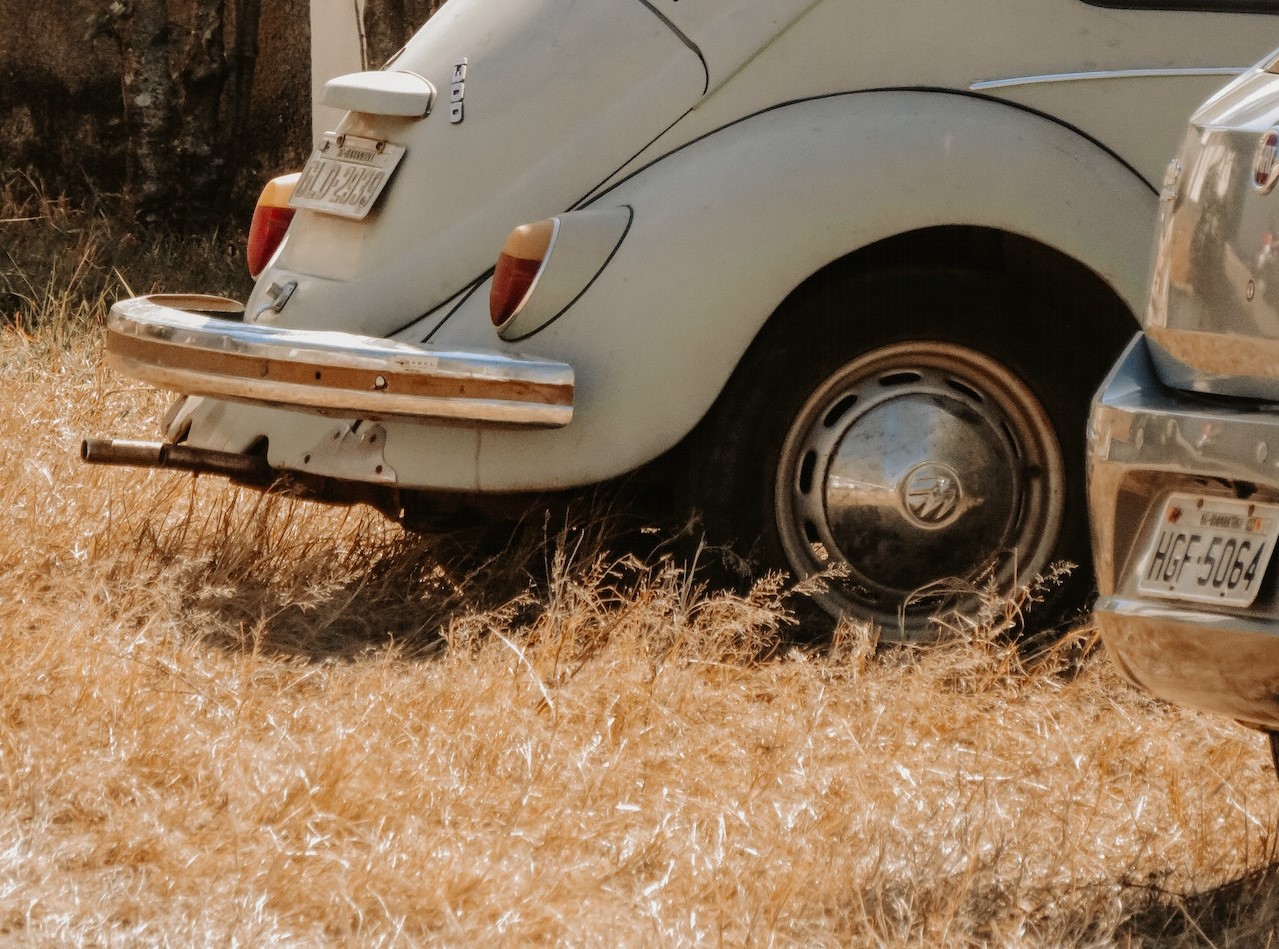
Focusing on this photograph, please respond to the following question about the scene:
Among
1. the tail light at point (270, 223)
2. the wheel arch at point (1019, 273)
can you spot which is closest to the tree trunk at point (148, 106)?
the tail light at point (270, 223)

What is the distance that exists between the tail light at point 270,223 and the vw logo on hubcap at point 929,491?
5.59 ft

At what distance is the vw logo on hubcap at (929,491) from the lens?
13.2ft

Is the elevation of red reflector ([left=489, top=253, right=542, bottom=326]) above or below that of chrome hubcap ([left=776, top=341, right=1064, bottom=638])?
above

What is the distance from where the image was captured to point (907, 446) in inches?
158

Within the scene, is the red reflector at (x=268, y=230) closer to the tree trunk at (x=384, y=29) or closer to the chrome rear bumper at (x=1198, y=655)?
the chrome rear bumper at (x=1198, y=655)

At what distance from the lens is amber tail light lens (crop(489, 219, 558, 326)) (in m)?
3.92

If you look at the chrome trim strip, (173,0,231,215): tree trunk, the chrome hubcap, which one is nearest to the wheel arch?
the chrome hubcap

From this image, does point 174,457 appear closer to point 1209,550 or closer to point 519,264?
point 519,264

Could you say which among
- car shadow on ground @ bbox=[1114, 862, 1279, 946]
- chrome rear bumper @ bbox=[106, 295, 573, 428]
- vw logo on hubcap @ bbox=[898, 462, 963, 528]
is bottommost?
car shadow on ground @ bbox=[1114, 862, 1279, 946]

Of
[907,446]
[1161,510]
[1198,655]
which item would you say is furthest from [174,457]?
[1198,655]

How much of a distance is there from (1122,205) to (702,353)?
36.6 inches

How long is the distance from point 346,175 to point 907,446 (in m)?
1.40

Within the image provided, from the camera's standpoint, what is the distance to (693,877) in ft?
9.62

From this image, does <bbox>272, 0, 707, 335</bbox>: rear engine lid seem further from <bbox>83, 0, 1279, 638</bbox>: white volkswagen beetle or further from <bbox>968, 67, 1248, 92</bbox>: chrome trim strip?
<bbox>968, 67, 1248, 92</bbox>: chrome trim strip
